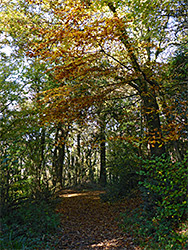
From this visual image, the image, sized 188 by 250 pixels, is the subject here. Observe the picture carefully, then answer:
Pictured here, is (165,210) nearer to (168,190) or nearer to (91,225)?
(168,190)

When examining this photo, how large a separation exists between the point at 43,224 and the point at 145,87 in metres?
5.23

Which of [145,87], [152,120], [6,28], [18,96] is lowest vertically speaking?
[152,120]

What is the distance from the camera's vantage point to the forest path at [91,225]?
5.62 meters

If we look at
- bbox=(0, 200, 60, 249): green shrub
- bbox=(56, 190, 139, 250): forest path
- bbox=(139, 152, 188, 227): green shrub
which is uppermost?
bbox=(139, 152, 188, 227): green shrub

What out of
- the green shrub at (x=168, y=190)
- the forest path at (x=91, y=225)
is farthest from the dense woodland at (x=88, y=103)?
the forest path at (x=91, y=225)

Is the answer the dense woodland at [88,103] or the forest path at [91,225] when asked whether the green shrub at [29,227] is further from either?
the forest path at [91,225]

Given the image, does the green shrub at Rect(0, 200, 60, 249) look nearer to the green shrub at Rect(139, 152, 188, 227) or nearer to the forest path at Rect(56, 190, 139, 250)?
the forest path at Rect(56, 190, 139, 250)

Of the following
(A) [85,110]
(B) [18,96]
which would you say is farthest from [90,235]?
(B) [18,96]

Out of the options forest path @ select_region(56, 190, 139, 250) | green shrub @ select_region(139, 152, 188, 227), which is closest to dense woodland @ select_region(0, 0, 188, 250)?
green shrub @ select_region(139, 152, 188, 227)

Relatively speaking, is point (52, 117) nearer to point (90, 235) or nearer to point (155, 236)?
point (90, 235)

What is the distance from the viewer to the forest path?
5.62 m

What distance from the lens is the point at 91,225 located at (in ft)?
24.2

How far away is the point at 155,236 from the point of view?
5.14 metres

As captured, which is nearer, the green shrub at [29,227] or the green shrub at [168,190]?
the green shrub at [168,190]
